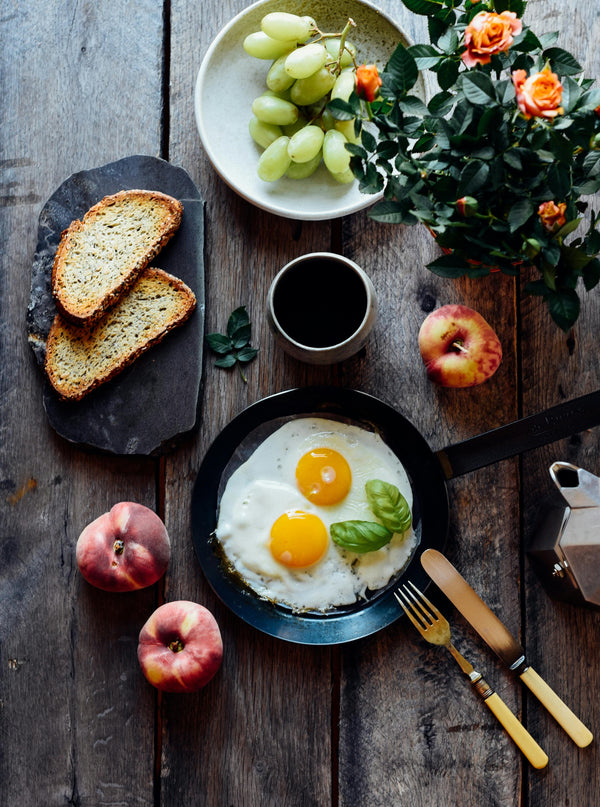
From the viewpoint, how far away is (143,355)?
1.42 meters

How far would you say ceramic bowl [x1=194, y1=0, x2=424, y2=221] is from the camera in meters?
1.38

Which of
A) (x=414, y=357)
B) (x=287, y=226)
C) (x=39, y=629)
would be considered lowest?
(x=39, y=629)

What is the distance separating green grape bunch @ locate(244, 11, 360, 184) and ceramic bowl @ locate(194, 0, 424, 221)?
0.03m

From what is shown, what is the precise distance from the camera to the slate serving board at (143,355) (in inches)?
55.5

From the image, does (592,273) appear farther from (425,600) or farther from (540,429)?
(425,600)

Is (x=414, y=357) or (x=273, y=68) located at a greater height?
(x=273, y=68)

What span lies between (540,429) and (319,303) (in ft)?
1.53

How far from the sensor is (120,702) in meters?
1.39

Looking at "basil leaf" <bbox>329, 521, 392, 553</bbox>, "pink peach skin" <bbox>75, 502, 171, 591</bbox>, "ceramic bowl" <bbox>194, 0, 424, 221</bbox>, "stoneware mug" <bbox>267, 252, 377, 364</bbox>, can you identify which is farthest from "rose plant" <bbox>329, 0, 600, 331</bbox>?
"pink peach skin" <bbox>75, 502, 171, 591</bbox>

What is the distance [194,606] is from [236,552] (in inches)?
5.0

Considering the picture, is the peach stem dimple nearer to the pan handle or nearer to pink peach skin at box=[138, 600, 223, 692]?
the pan handle

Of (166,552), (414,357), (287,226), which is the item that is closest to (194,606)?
(166,552)

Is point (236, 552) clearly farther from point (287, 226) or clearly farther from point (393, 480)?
point (287, 226)

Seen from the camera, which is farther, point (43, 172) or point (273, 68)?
Result: point (43, 172)
